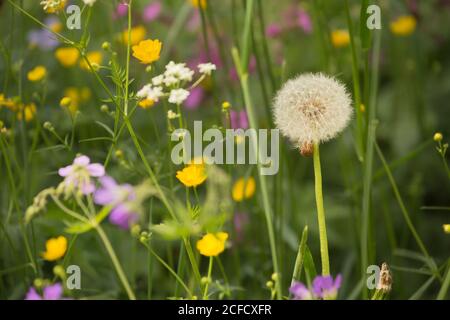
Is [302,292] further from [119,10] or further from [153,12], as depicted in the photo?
[153,12]

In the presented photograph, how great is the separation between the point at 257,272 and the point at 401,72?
694mm

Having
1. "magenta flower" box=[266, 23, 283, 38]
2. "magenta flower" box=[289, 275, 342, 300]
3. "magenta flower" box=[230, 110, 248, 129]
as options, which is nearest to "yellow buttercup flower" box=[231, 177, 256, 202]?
"magenta flower" box=[230, 110, 248, 129]

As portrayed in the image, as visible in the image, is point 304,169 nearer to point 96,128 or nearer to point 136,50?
point 96,128

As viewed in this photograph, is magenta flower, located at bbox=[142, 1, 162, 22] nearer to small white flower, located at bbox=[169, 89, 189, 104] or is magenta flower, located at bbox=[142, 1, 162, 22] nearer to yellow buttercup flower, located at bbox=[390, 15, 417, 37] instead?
yellow buttercup flower, located at bbox=[390, 15, 417, 37]

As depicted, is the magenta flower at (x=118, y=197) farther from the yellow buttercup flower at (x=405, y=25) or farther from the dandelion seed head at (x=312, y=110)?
the yellow buttercup flower at (x=405, y=25)

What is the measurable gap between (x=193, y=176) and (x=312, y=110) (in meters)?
0.15

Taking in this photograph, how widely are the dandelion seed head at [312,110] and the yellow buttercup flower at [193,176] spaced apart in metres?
0.10

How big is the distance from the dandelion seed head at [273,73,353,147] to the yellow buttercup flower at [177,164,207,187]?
10 cm

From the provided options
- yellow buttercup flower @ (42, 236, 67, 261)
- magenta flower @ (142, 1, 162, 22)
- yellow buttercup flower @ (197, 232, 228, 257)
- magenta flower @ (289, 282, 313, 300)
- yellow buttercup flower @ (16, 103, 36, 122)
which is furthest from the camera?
magenta flower @ (142, 1, 162, 22)

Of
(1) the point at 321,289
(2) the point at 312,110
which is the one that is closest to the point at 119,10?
(2) the point at 312,110

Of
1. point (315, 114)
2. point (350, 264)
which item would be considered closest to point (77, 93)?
point (350, 264)

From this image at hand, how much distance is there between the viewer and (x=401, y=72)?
1.75m

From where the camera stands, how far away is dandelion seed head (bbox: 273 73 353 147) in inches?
32.0

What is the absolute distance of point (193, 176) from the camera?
0.84 metres
